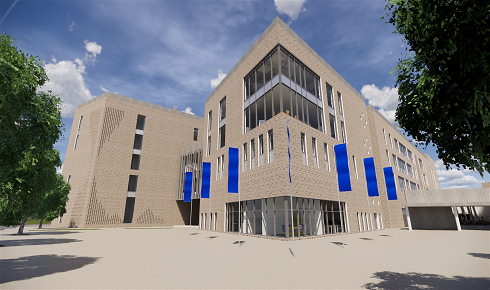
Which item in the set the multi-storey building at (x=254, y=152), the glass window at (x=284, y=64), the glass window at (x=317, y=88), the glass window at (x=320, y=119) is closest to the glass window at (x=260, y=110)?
the multi-storey building at (x=254, y=152)

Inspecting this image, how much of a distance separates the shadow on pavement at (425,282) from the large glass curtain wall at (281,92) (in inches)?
650

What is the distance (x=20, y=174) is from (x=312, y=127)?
2341cm

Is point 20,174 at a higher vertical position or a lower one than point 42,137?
lower

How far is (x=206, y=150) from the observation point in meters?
36.9

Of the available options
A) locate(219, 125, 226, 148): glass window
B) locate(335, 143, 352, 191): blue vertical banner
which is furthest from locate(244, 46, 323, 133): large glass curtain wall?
locate(219, 125, 226, 148): glass window

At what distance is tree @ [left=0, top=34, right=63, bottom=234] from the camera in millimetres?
8922

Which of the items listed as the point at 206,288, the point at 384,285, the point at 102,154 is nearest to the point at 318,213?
the point at 384,285

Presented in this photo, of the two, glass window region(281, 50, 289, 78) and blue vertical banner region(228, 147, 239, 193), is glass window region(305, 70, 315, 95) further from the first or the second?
blue vertical banner region(228, 147, 239, 193)

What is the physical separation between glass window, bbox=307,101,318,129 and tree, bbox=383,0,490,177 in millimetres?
18983

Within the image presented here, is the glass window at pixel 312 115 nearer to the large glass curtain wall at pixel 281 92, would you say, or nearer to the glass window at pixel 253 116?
the large glass curtain wall at pixel 281 92

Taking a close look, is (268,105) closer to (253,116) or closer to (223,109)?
(253,116)

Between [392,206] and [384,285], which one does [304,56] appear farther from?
[392,206]

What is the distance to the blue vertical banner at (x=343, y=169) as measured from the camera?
21766 millimetres

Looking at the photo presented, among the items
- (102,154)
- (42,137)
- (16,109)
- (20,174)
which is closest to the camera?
(16,109)
